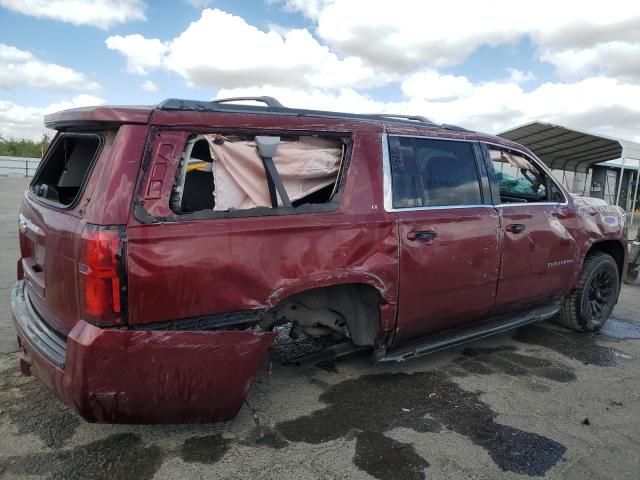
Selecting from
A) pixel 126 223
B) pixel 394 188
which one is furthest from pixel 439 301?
pixel 126 223

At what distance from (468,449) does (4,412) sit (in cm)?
280

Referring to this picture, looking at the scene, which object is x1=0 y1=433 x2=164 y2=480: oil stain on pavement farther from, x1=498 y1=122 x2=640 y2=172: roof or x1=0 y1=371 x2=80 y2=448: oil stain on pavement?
x1=498 y1=122 x2=640 y2=172: roof

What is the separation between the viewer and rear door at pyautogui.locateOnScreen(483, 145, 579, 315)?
4.07 metres

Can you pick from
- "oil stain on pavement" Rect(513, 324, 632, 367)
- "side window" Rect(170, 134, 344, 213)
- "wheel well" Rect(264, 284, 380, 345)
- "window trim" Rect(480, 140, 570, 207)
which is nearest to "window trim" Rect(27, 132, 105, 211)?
"side window" Rect(170, 134, 344, 213)

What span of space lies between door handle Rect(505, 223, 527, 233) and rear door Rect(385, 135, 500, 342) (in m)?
0.16

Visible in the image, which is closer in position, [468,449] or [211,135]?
[211,135]

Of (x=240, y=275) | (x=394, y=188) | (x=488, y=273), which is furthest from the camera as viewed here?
(x=488, y=273)

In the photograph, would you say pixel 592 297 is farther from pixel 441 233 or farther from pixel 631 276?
pixel 631 276

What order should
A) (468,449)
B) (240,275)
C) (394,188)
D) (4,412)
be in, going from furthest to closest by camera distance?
(394,188)
(4,412)
(468,449)
(240,275)

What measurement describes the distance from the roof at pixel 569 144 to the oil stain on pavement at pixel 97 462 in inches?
511

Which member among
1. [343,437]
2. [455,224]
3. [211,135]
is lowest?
[343,437]

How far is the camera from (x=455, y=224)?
3660 millimetres

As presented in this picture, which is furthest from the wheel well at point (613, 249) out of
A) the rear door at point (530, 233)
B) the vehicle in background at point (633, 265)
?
the vehicle in background at point (633, 265)

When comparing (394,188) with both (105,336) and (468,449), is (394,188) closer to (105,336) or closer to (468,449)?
(468,449)
